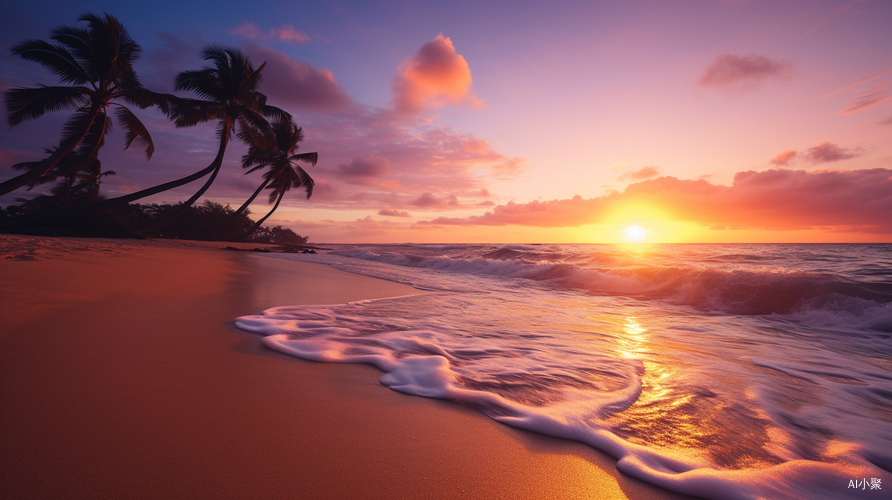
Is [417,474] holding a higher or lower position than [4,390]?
lower

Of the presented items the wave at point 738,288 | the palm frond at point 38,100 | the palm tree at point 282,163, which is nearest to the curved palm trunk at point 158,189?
the palm frond at point 38,100

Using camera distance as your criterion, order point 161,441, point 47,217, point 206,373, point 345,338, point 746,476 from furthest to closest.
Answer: point 47,217
point 345,338
point 206,373
point 746,476
point 161,441

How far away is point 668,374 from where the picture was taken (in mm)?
2902

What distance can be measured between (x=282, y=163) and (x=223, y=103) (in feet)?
25.6

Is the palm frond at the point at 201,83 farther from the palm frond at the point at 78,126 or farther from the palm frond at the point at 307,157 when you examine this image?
the palm frond at the point at 307,157

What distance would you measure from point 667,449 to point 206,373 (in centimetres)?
262

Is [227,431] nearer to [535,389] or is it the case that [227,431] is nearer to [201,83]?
[535,389]

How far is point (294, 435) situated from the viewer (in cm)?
162

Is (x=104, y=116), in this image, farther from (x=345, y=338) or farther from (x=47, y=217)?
(x=345, y=338)

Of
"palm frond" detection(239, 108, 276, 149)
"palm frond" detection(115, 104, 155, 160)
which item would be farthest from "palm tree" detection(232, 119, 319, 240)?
"palm frond" detection(115, 104, 155, 160)

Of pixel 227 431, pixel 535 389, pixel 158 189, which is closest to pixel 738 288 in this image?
pixel 535 389

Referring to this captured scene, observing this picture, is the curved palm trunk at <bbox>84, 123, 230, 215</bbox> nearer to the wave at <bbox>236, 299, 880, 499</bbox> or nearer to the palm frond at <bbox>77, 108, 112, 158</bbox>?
the palm frond at <bbox>77, 108, 112, 158</bbox>

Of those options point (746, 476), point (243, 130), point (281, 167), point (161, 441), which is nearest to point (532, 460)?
point (746, 476)

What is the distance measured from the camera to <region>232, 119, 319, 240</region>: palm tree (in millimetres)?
24922
